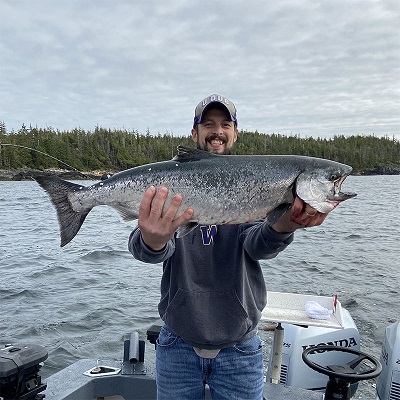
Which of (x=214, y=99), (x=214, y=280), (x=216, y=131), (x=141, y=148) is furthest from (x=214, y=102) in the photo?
(x=141, y=148)

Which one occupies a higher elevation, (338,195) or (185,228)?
(338,195)

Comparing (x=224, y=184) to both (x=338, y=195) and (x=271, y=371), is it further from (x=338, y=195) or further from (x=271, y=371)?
(x=271, y=371)

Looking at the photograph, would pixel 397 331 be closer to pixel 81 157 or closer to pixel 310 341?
pixel 310 341

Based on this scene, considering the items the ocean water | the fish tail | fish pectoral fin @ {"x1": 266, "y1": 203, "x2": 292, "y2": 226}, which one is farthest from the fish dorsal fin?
Answer: the ocean water

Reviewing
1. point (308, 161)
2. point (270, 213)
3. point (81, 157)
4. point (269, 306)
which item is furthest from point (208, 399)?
point (81, 157)

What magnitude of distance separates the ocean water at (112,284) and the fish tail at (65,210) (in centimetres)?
608

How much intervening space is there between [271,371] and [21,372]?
2866 mm

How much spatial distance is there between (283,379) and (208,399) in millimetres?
1767

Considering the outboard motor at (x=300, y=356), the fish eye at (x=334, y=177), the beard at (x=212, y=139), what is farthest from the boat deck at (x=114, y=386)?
the beard at (x=212, y=139)

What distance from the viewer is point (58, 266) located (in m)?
16.1

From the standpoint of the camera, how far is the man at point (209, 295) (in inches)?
123

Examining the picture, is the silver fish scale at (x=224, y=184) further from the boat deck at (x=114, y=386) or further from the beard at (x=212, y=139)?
the boat deck at (x=114, y=386)

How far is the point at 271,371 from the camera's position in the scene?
5344 mm

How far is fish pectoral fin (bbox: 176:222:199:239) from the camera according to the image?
322cm
